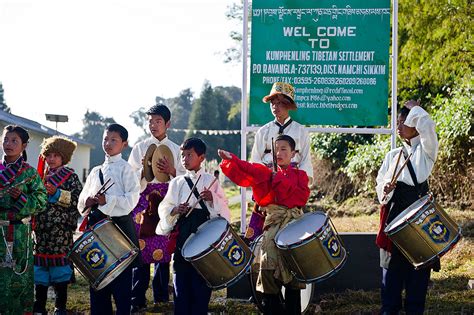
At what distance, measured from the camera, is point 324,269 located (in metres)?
5.05

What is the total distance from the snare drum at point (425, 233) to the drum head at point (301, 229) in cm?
61

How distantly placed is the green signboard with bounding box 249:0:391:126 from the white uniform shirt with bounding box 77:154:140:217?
6.98 ft

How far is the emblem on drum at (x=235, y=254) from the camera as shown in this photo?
509cm

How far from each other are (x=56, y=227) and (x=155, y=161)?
1.14m

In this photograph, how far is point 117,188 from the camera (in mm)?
5742

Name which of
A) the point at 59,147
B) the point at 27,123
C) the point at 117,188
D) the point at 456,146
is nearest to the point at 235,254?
the point at 117,188

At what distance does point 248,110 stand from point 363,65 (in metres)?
1.36

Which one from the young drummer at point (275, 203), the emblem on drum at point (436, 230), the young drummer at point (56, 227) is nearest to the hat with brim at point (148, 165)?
the young drummer at point (56, 227)

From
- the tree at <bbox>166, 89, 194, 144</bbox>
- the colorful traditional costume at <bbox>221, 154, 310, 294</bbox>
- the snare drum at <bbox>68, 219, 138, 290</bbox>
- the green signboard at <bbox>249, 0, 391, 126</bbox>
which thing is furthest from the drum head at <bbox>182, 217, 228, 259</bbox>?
the tree at <bbox>166, 89, 194, 144</bbox>

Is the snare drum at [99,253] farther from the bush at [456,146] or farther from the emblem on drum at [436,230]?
the bush at [456,146]

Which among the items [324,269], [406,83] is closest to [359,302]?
[324,269]

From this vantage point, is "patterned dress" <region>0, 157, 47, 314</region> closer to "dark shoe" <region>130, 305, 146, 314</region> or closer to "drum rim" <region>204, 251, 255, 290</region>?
"dark shoe" <region>130, 305, 146, 314</region>

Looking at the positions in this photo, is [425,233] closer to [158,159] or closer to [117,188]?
[117,188]

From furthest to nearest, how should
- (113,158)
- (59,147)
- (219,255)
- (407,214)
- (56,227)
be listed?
(59,147) < (56,227) < (113,158) < (407,214) < (219,255)
